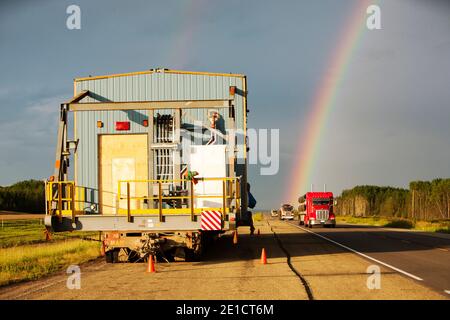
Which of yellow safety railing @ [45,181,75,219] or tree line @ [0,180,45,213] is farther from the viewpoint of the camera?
tree line @ [0,180,45,213]

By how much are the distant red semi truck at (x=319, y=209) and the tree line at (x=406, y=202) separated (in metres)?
17.7

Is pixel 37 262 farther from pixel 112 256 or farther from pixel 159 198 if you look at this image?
pixel 159 198

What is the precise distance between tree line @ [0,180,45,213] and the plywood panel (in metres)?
114

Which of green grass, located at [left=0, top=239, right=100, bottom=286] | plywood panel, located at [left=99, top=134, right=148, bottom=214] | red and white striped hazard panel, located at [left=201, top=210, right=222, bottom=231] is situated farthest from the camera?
plywood panel, located at [left=99, top=134, right=148, bottom=214]

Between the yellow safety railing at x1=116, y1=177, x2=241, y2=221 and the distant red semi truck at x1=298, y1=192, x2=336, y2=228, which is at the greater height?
the yellow safety railing at x1=116, y1=177, x2=241, y2=221

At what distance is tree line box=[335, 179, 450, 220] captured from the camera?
68062 mm

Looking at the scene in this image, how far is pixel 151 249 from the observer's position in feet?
51.5

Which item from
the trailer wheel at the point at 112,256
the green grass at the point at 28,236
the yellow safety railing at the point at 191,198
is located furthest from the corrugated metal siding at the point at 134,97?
the yellow safety railing at the point at 191,198

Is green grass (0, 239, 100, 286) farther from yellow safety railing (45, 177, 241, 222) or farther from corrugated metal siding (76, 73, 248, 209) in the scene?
corrugated metal siding (76, 73, 248, 209)

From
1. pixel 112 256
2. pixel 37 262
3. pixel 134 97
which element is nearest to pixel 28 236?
pixel 37 262

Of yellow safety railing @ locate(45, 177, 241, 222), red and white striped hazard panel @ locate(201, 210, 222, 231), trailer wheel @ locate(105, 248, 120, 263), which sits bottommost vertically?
trailer wheel @ locate(105, 248, 120, 263)

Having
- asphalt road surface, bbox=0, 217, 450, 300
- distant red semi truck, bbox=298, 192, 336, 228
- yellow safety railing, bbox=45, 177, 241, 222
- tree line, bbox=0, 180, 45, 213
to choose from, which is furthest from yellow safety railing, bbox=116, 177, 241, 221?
tree line, bbox=0, 180, 45, 213

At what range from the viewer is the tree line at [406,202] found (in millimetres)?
68062

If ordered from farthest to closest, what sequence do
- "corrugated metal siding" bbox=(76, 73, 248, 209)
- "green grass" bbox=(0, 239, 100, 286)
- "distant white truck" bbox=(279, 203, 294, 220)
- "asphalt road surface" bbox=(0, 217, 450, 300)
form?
"distant white truck" bbox=(279, 203, 294, 220), "corrugated metal siding" bbox=(76, 73, 248, 209), "green grass" bbox=(0, 239, 100, 286), "asphalt road surface" bbox=(0, 217, 450, 300)
